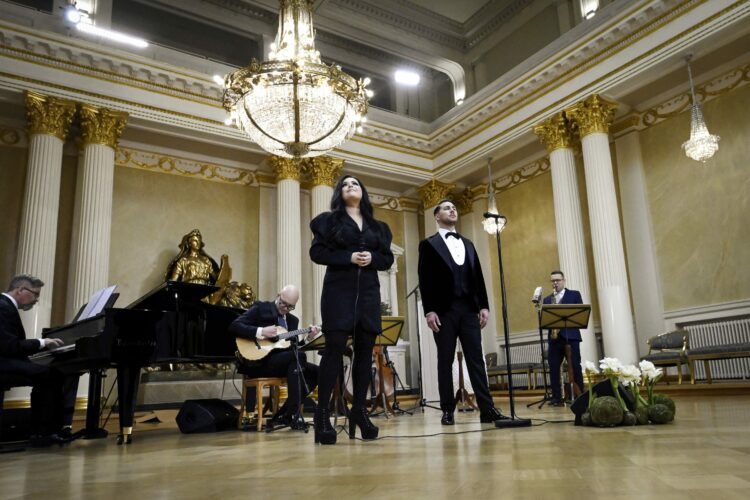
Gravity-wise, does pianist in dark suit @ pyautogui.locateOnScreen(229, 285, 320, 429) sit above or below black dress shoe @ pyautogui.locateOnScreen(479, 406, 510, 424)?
above

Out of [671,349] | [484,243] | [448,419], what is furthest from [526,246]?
[448,419]

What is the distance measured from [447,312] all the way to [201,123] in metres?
7.12

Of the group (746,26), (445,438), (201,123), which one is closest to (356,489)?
(445,438)

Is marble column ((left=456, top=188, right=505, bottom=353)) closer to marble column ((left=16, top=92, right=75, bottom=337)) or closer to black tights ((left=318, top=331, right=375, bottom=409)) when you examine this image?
marble column ((left=16, top=92, right=75, bottom=337))

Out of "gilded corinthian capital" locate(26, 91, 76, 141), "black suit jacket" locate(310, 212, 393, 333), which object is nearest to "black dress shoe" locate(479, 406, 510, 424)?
"black suit jacket" locate(310, 212, 393, 333)

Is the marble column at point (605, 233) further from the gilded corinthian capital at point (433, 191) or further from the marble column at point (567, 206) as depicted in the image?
the gilded corinthian capital at point (433, 191)

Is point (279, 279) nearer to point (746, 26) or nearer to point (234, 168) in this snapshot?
point (234, 168)

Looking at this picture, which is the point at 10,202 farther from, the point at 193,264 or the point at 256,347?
the point at 256,347

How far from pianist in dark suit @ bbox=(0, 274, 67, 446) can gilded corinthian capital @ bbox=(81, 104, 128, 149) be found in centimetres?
488

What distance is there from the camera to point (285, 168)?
10.5m

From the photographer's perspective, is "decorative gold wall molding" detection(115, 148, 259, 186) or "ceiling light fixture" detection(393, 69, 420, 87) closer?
"decorative gold wall molding" detection(115, 148, 259, 186)

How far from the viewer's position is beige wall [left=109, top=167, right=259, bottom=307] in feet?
31.9

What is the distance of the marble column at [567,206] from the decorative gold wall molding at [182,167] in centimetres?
549

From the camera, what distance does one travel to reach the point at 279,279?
10016 millimetres
